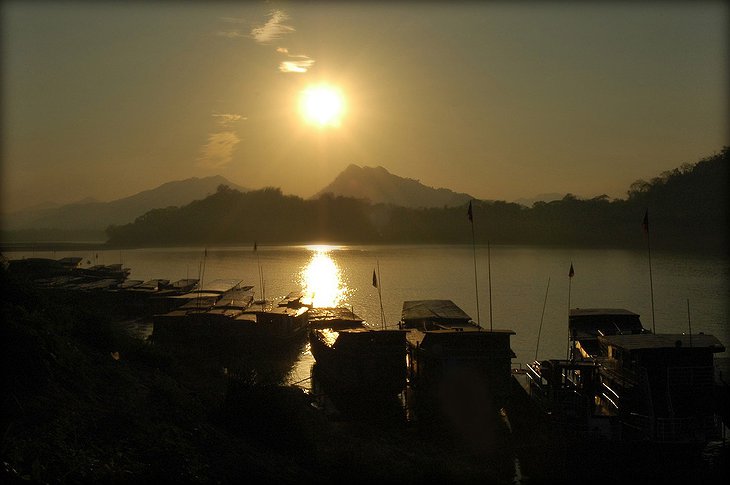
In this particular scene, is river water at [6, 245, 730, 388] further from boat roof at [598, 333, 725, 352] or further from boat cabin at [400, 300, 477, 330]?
boat roof at [598, 333, 725, 352]

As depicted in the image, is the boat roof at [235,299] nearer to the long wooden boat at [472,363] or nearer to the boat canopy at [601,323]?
the long wooden boat at [472,363]

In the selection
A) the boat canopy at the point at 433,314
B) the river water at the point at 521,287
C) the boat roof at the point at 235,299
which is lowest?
the river water at the point at 521,287

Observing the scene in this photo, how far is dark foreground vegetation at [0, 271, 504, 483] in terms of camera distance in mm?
12164

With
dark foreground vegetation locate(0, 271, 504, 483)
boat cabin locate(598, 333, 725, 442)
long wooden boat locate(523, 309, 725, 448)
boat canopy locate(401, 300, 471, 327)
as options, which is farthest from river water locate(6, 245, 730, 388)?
dark foreground vegetation locate(0, 271, 504, 483)

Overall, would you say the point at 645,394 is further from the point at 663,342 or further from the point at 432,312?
the point at 432,312

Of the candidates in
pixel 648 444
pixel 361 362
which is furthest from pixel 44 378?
pixel 648 444

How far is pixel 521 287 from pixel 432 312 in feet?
130

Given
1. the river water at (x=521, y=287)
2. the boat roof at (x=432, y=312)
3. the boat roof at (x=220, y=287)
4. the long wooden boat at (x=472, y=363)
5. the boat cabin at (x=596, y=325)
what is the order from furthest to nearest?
the boat roof at (x=220, y=287)
the river water at (x=521, y=287)
the boat roof at (x=432, y=312)
the boat cabin at (x=596, y=325)
the long wooden boat at (x=472, y=363)

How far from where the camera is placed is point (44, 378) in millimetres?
14648

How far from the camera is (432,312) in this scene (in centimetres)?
3612

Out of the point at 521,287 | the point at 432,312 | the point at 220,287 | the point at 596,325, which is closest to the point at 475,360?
the point at 596,325

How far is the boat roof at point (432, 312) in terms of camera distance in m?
34.7

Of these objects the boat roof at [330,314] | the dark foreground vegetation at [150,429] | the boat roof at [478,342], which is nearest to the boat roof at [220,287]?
the boat roof at [330,314]

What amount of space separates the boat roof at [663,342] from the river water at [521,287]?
878 cm
